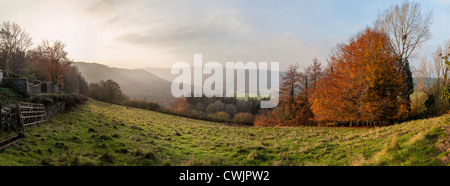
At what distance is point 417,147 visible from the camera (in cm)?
757

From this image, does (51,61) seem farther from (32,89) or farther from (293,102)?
(293,102)

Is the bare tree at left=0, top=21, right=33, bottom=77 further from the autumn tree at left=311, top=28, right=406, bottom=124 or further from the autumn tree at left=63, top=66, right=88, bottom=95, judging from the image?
the autumn tree at left=311, top=28, right=406, bottom=124

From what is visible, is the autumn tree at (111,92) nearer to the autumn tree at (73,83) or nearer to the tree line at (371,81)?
the autumn tree at (73,83)

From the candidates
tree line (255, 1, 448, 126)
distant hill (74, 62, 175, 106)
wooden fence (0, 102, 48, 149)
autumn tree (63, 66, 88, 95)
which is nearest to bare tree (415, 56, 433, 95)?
tree line (255, 1, 448, 126)

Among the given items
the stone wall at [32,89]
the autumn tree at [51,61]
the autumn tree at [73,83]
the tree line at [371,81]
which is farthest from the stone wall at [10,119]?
the autumn tree at [73,83]

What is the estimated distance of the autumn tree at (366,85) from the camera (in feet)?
61.3

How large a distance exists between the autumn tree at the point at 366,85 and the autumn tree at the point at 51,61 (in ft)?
151

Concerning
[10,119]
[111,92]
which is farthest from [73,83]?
[10,119]

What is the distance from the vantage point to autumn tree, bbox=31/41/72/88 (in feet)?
122
